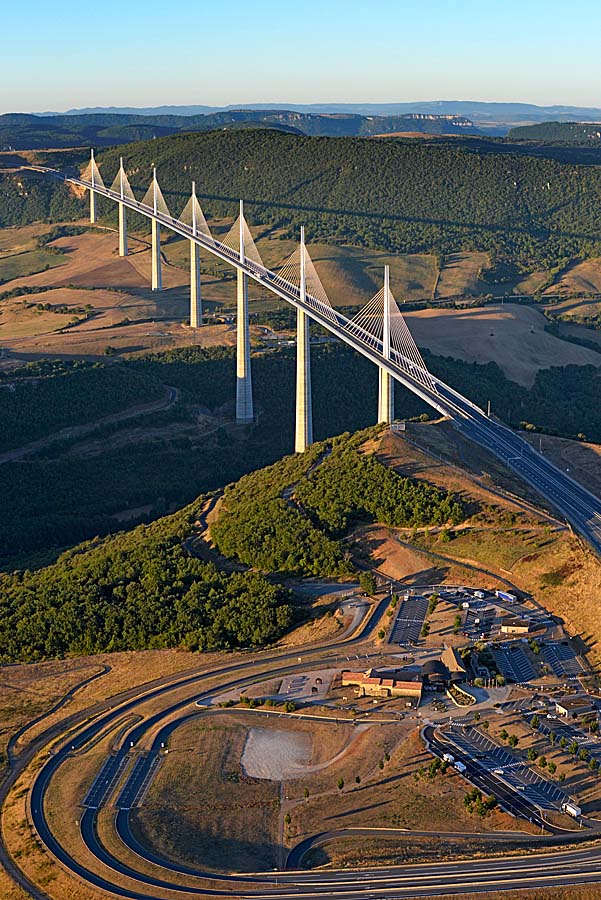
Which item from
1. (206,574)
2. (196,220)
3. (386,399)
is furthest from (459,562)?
(196,220)

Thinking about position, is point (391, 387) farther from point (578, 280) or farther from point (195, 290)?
point (578, 280)

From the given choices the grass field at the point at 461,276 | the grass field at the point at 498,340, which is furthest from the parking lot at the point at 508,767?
the grass field at the point at 461,276

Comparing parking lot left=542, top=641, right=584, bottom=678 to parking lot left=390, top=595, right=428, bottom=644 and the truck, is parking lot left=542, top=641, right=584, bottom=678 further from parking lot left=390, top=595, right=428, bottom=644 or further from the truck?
the truck

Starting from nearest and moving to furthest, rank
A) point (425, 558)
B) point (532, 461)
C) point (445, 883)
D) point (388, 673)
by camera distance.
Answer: point (445, 883) < point (388, 673) < point (425, 558) < point (532, 461)

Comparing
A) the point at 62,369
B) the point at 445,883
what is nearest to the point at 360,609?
the point at 445,883

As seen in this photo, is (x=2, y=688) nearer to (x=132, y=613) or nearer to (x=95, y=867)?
(x=132, y=613)
